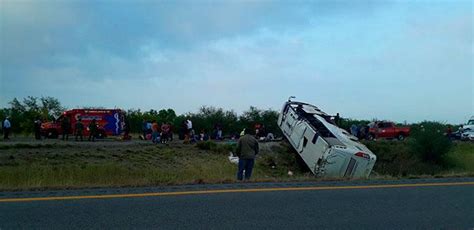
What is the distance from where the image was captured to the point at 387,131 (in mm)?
41000

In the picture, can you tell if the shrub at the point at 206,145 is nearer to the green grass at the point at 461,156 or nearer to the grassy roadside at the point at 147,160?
the grassy roadside at the point at 147,160

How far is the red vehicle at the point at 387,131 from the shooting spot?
1614 inches

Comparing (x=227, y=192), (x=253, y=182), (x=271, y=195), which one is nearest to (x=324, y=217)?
(x=271, y=195)

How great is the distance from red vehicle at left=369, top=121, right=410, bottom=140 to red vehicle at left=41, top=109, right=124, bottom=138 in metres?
21.3

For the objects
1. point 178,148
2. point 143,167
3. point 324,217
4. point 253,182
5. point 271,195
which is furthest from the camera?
point 178,148

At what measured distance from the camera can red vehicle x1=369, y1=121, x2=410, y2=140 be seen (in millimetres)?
41000

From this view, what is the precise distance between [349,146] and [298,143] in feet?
11.9

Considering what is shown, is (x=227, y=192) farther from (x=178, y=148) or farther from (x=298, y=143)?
(x=178, y=148)

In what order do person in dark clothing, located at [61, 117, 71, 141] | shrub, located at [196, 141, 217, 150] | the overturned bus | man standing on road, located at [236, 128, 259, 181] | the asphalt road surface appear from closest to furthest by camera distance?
the asphalt road surface < man standing on road, located at [236, 128, 259, 181] < the overturned bus < shrub, located at [196, 141, 217, 150] < person in dark clothing, located at [61, 117, 71, 141]

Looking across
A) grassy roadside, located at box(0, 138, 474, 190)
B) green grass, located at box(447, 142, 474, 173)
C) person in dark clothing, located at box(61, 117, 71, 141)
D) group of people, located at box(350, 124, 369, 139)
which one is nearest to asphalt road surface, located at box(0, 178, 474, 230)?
grassy roadside, located at box(0, 138, 474, 190)

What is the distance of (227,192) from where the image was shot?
853cm

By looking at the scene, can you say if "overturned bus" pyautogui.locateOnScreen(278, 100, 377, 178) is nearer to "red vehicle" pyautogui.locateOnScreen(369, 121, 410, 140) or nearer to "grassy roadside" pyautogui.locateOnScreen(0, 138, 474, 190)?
"grassy roadside" pyautogui.locateOnScreen(0, 138, 474, 190)

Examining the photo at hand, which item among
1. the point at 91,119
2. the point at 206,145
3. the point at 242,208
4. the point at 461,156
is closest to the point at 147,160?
the point at 206,145

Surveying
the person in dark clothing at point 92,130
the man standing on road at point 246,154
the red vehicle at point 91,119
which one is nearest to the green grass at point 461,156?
the man standing on road at point 246,154
